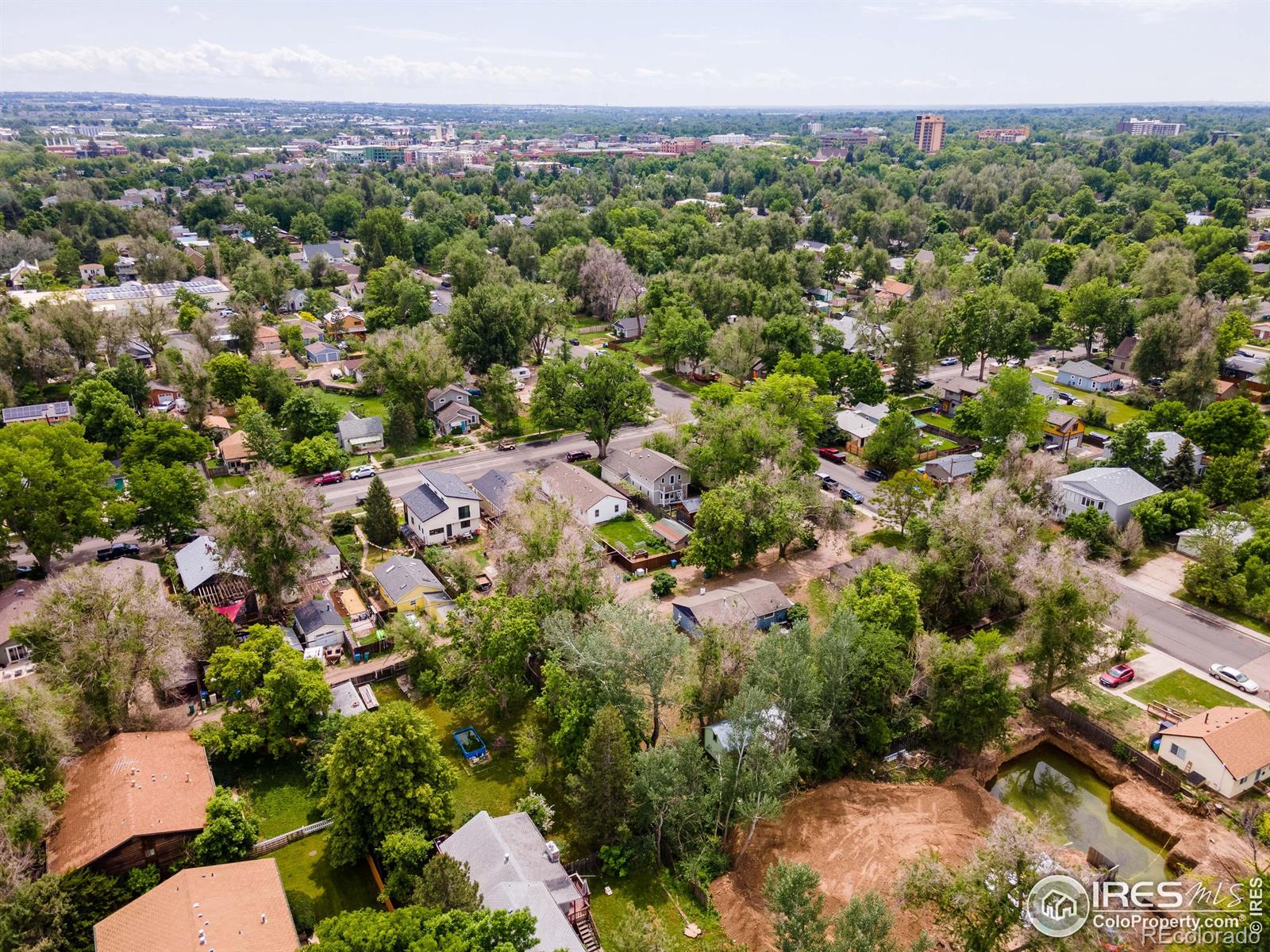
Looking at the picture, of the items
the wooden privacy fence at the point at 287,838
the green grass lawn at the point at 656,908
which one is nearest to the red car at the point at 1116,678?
the green grass lawn at the point at 656,908

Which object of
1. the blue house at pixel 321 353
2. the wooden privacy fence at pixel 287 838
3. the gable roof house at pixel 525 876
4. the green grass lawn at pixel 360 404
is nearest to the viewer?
the gable roof house at pixel 525 876

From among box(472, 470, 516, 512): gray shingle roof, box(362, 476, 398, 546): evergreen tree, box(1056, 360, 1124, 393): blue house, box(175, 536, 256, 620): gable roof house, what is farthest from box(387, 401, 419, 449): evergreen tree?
box(1056, 360, 1124, 393): blue house

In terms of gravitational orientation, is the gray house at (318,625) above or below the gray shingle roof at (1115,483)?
below

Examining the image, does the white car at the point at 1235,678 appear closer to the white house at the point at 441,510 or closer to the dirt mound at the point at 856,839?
the dirt mound at the point at 856,839

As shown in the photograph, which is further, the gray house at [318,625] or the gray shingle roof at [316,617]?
the gray shingle roof at [316,617]

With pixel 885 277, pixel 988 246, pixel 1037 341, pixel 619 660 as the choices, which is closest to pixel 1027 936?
pixel 619 660

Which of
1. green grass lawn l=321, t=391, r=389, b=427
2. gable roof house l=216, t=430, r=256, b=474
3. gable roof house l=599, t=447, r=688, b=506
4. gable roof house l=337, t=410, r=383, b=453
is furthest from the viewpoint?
green grass lawn l=321, t=391, r=389, b=427

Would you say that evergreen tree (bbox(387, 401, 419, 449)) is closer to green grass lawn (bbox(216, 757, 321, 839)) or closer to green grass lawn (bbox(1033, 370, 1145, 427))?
green grass lawn (bbox(216, 757, 321, 839))

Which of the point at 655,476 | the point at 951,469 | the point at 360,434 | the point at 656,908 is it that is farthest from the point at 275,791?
the point at 951,469
